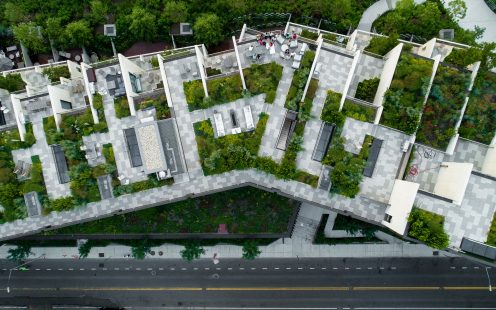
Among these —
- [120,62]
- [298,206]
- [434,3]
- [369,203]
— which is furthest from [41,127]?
[434,3]

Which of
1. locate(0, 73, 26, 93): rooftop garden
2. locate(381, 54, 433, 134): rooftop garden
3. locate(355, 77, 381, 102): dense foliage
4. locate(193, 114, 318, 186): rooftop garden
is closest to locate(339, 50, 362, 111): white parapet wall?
locate(355, 77, 381, 102): dense foliage

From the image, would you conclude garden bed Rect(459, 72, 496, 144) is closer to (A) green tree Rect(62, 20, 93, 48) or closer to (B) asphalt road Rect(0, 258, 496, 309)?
(B) asphalt road Rect(0, 258, 496, 309)

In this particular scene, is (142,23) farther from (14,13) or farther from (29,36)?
(14,13)

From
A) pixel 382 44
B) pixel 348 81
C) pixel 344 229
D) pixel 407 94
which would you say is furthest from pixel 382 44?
pixel 344 229

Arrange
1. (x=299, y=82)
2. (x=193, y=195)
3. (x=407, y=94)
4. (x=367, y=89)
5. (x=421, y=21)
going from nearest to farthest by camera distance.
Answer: (x=407, y=94) → (x=299, y=82) → (x=367, y=89) → (x=193, y=195) → (x=421, y=21)

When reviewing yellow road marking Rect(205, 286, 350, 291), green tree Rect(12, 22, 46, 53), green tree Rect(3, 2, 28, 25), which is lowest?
yellow road marking Rect(205, 286, 350, 291)

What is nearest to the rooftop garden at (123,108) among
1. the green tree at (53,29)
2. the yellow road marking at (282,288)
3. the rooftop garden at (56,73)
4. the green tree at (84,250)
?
the rooftop garden at (56,73)
